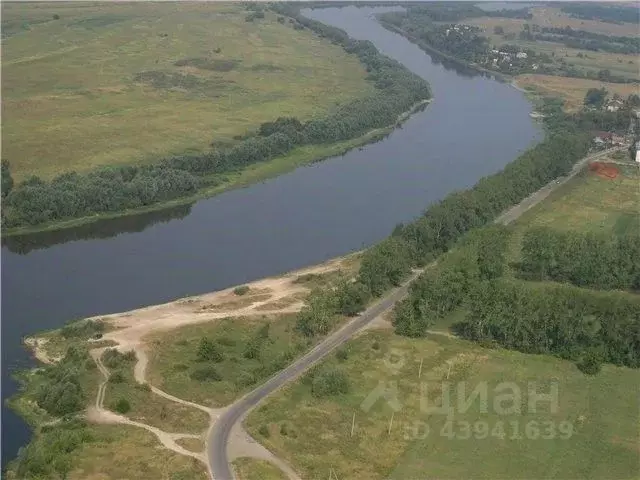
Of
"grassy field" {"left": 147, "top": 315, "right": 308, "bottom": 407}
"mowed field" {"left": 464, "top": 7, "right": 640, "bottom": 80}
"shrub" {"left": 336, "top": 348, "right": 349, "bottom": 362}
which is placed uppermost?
"mowed field" {"left": 464, "top": 7, "right": 640, "bottom": 80}

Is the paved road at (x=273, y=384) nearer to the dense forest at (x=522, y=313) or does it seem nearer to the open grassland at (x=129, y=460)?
the open grassland at (x=129, y=460)

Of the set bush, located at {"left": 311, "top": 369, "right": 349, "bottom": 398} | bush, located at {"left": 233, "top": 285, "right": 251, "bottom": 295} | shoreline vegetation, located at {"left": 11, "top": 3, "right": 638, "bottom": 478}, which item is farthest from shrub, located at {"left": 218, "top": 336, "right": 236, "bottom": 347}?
bush, located at {"left": 233, "top": 285, "right": 251, "bottom": 295}

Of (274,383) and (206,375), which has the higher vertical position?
(206,375)

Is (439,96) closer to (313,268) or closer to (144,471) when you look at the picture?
(313,268)

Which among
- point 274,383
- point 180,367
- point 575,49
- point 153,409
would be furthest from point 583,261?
point 575,49

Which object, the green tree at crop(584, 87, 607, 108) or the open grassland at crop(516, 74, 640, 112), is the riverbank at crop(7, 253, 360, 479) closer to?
the green tree at crop(584, 87, 607, 108)

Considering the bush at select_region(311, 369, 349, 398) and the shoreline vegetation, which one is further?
the bush at select_region(311, 369, 349, 398)

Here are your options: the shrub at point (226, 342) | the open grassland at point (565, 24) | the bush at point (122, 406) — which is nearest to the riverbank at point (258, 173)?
the shrub at point (226, 342)

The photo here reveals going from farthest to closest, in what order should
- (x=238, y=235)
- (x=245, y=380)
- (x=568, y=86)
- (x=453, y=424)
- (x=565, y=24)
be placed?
(x=565, y=24)
(x=568, y=86)
(x=238, y=235)
(x=245, y=380)
(x=453, y=424)

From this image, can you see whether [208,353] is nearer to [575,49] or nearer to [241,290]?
[241,290]
